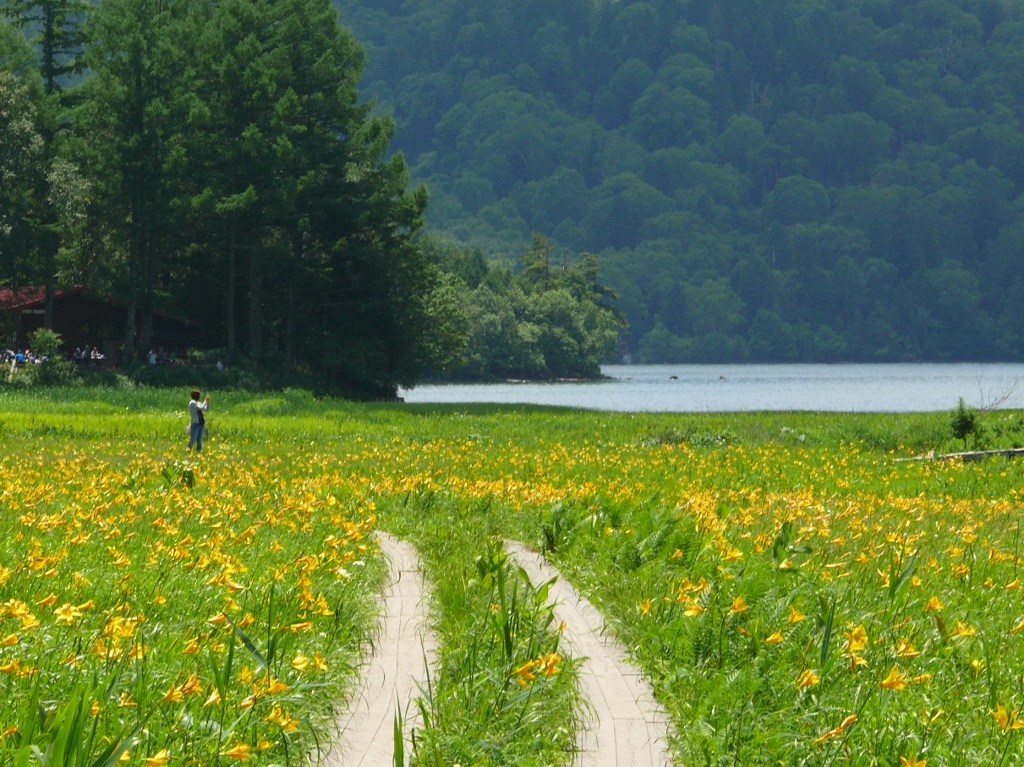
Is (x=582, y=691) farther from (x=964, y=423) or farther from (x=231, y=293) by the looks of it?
(x=231, y=293)

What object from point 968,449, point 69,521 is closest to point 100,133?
point 968,449

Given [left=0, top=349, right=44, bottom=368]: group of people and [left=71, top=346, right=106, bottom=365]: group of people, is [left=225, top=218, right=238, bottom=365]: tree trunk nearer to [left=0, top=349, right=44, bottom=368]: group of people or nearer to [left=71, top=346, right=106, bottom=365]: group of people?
[left=71, top=346, right=106, bottom=365]: group of people

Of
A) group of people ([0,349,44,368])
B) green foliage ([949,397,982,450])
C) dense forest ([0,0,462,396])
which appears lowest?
green foliage ([949,397,982,450])

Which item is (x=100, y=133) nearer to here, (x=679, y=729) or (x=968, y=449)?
(x=968, y=449)

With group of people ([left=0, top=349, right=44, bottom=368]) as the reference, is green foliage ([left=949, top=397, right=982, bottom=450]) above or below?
below

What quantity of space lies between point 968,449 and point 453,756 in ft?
86.6

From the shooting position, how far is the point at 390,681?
7656 millimetres

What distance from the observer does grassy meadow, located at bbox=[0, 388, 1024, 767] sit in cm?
574

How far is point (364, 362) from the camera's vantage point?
60.0 m

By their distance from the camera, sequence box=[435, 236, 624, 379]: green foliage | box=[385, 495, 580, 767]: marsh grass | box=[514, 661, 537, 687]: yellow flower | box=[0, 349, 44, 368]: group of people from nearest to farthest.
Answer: box=[514, 661, 537, 687]: yellow flower
box=[385, 495, 580, 767]: marsh grass
box=[0, 349, 44, 368]: group of people
box=[435, 236, 624, 379]: green foliage

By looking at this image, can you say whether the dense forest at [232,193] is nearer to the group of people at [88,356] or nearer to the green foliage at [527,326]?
the group of people at [88,356]

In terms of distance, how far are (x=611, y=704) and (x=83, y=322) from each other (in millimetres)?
65939

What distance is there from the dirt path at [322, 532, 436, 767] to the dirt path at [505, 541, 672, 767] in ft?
3.31

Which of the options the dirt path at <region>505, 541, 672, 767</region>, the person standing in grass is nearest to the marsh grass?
the dirt path at <region>505, 541, 672, 767</region>
